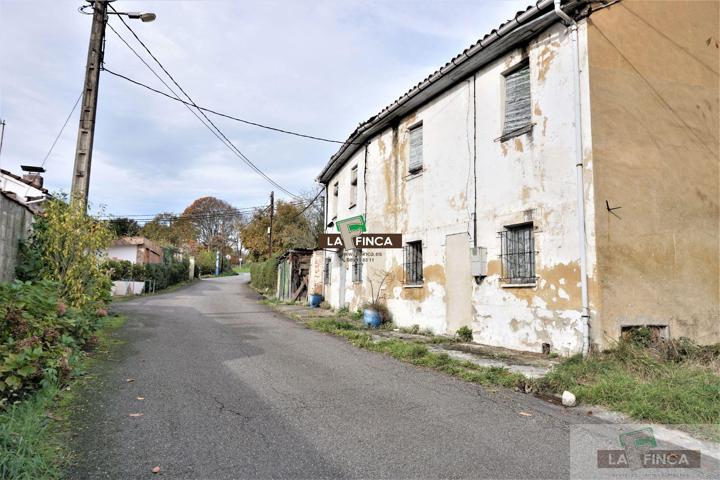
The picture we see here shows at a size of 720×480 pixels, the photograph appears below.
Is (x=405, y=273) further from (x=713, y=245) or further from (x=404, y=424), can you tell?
(x=404, y=424)

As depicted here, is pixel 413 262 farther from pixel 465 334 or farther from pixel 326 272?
pixel 326 272

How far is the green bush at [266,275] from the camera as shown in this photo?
31.8 meters

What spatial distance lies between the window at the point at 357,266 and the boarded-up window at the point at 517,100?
7689mm

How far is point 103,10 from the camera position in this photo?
34.9ft

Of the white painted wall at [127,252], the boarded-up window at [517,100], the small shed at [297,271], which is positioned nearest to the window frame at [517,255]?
the boarded-up window at [517,100]

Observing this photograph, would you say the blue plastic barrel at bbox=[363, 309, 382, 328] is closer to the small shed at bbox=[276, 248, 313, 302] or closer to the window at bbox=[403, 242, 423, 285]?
the window at bbox=[403, 242, 423, 285]

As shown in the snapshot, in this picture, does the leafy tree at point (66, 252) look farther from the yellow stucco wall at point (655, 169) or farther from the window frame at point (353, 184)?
the window frame at point (353, 184)

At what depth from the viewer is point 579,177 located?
7836 millimetres

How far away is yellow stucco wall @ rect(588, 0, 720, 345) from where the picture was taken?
7.80m

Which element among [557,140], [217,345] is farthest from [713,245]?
[217,345]

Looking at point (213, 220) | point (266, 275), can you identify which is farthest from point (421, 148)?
point (213, 220)

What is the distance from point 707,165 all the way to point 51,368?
1126cm

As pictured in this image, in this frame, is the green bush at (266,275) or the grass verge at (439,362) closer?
the grass verge at (439,362)

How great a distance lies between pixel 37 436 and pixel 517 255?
7.98 m
